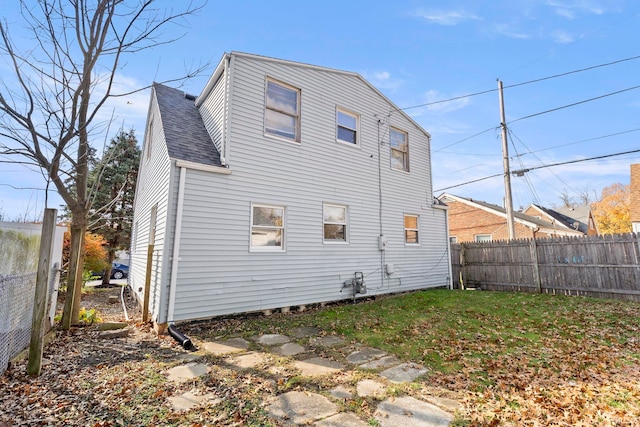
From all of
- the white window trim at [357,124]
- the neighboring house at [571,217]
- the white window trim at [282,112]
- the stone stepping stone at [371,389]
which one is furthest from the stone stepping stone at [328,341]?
the neighboring house at [571,217]

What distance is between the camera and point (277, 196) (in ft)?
24.1

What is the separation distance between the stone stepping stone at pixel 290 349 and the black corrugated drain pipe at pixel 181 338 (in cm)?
141

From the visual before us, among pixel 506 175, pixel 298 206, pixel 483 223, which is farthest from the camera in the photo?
pixel 483 223

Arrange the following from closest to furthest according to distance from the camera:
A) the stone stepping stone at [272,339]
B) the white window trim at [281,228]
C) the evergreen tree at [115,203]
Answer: the stone stepping stone at [272,339] < the white window trim at [281,228] < the evergreen tree at [115,203]

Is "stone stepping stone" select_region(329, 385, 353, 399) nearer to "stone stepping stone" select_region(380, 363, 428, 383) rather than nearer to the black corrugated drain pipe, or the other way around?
"stone stepping stone" select_region(380, 363, 428, 383)

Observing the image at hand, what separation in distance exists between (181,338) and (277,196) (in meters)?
3.71

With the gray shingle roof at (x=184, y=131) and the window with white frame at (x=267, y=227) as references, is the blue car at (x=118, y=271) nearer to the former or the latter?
the gray shingle roof at (x=184, y=131)

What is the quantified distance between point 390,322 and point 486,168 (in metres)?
14.1

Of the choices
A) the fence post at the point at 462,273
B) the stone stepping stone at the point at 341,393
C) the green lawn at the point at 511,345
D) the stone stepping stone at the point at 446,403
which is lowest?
the stone stepping stone at the point at 341,393

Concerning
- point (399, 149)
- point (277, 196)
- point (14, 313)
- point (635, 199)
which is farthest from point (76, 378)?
point (635, 199)

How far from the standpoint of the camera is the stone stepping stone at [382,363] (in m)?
4.01

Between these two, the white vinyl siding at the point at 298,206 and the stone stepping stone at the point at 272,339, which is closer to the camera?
the stone stepping stone at the point at 272,339

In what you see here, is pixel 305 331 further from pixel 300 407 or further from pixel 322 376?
pixel 300 407

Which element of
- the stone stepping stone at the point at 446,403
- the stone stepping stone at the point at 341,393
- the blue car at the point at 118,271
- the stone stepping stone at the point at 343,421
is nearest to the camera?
the stone stepping stone at the point at 343,421
